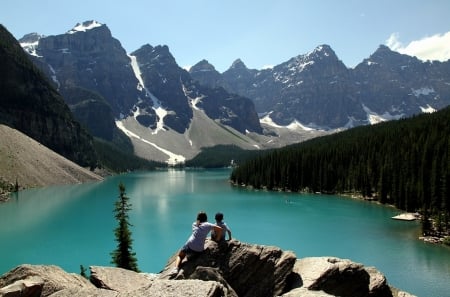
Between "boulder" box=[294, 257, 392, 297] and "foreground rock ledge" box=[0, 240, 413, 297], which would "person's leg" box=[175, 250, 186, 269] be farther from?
"boulder" box=[294, 257, 392, 297]

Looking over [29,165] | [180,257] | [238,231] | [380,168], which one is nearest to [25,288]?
[180,257]

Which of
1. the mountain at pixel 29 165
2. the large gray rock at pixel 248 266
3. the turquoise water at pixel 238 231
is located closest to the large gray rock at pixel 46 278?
the large gray rock at pixel 248 266

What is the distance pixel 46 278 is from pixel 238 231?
57174mm

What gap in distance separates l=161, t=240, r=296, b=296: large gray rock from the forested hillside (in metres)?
57.4

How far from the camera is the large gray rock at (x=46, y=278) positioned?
15781 mm

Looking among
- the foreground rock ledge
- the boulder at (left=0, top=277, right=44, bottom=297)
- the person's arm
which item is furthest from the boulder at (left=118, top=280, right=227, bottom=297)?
the person's arm

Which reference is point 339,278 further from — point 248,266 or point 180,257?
point 180,257

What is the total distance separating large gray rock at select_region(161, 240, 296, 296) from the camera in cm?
1744

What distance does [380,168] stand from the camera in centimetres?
11662

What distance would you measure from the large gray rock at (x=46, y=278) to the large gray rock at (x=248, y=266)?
11.7 feet

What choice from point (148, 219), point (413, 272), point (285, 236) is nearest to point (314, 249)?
point (285, 236)

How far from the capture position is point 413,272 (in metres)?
46.4

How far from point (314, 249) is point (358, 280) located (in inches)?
1612

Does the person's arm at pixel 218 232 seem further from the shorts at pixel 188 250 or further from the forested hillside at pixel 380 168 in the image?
the forested hillside at pixel 380 168
